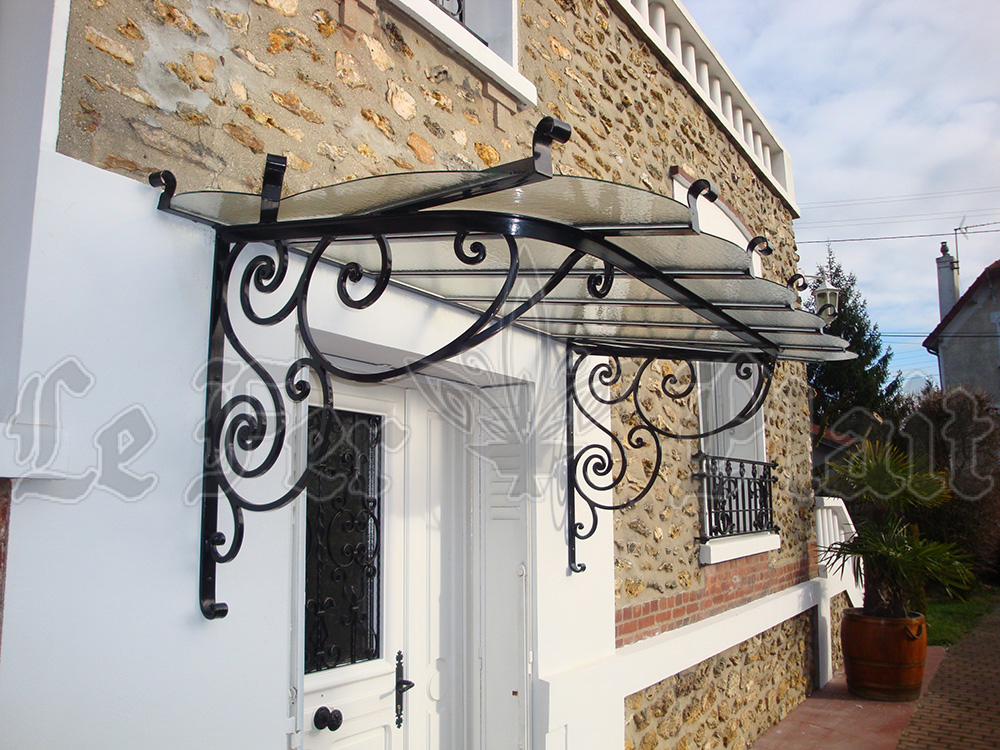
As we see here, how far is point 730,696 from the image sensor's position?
479cm

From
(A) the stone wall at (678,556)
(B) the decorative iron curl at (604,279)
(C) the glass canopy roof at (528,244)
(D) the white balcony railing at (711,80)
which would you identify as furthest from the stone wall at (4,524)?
(D) the white balcony railing at (711,80)

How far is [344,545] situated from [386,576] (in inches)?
9.9

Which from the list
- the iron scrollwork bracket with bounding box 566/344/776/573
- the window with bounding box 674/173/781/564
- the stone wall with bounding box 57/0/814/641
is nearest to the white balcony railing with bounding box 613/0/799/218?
the stone wall with bounding box 57/0/814/641

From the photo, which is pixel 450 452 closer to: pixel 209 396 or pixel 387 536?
pixel 387 536

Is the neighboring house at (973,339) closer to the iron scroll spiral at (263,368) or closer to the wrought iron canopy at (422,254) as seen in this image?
the wrought iron canopy at (422,254)

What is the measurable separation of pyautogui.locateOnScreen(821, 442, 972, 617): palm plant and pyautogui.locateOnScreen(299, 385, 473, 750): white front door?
4.87 meters

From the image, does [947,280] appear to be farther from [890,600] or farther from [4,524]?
[4,524]

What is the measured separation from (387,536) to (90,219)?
1582mm

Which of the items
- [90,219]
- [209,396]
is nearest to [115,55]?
[90,219]

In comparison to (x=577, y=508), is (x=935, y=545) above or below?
below

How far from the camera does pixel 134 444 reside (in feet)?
5.67

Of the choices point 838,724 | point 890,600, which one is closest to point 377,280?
point 838,724

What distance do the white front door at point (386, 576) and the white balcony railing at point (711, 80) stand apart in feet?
9.58

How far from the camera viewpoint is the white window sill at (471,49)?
2.71 m
